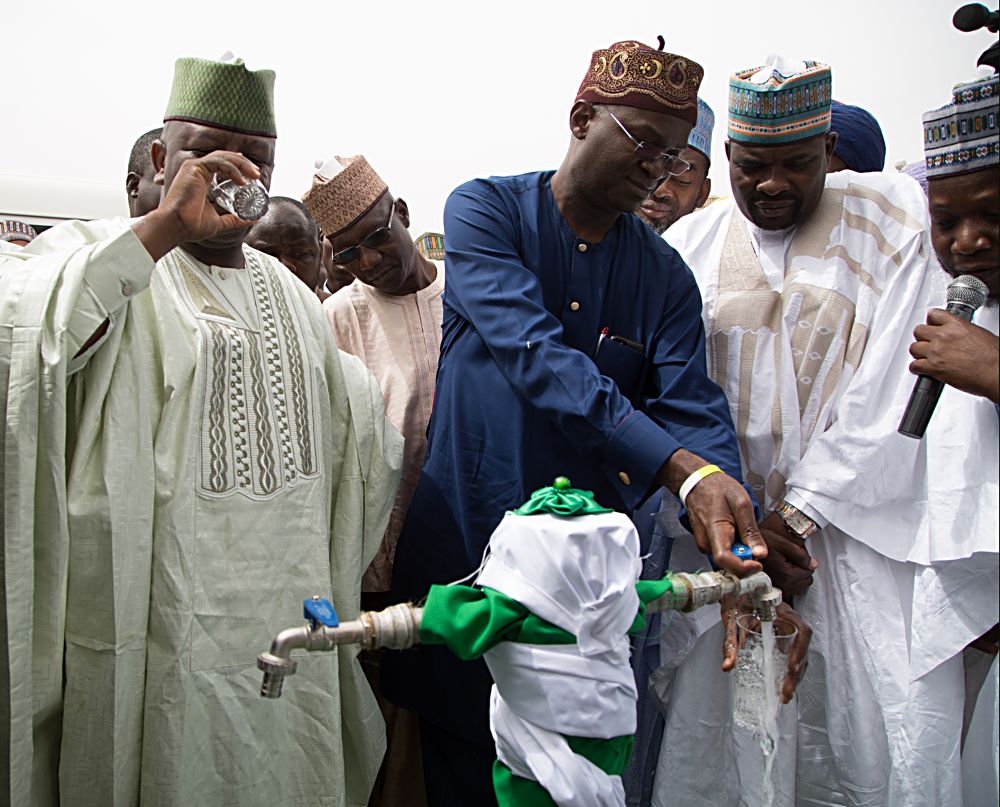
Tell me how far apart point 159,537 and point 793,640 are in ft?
5.02

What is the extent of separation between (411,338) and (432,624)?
177cm

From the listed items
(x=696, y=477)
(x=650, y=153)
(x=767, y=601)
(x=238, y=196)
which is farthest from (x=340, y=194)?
(x=767, y=601)

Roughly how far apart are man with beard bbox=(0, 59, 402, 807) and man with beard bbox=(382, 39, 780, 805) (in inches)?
9.1

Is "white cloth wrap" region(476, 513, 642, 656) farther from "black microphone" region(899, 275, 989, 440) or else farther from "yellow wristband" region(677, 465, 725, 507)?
"black microphone" region(899, 275, 989, 440)

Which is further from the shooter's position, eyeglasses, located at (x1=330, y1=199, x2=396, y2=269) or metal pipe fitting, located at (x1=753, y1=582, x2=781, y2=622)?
eyeglasses, located at (x1=330, y1=199, x2=396, y2=269)

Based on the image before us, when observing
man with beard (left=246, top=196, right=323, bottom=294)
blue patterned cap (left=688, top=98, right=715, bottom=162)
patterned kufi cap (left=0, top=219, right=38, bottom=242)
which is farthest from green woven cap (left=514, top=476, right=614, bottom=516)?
patterned kufi cap (left=0, top=219, right=38, bottom=242)

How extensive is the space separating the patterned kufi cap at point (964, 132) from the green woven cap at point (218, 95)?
1.62 metres

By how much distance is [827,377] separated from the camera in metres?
2.47

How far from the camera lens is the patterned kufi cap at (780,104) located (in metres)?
2.47

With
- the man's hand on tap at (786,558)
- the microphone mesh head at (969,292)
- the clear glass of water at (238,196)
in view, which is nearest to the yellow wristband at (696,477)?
the man's hand on tap at (786,558)

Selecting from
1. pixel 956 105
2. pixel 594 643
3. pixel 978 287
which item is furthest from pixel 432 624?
pixel 956 105

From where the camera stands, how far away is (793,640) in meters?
2.23

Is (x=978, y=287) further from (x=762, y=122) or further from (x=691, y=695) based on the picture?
(x=691, y=695)

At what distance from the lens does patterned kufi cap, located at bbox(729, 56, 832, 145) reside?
247 centimetres
